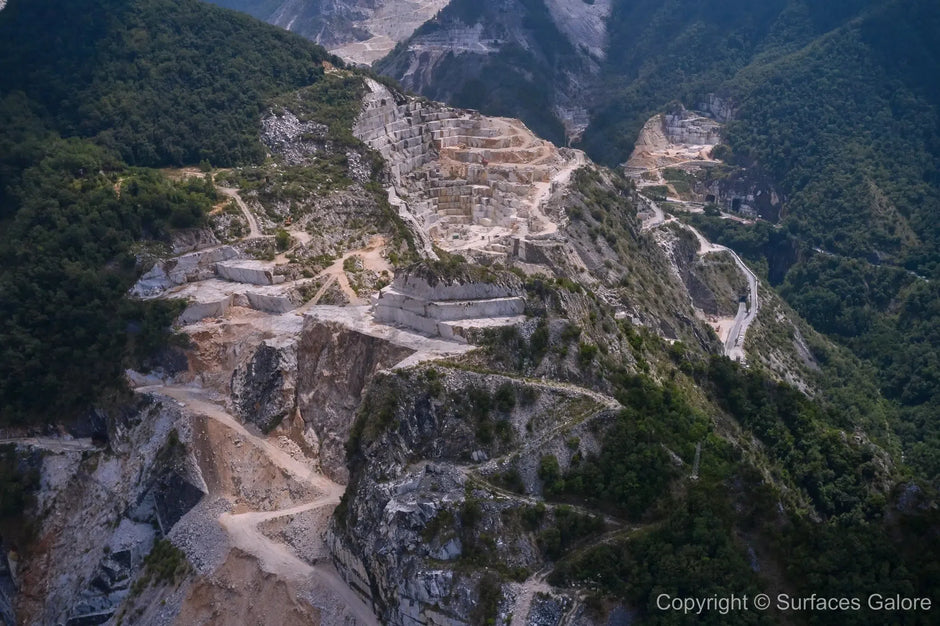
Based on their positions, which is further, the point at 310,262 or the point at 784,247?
the point at 784,247

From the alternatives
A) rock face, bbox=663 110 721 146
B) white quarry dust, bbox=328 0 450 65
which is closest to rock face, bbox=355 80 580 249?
rock face, bbox=663 110 721 146

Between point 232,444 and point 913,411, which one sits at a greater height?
point 232,444

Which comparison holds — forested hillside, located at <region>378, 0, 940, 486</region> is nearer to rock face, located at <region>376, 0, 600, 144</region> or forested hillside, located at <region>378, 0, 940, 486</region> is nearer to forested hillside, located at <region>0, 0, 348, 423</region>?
rock face, located at <region>376, 0, 600, 144</region>

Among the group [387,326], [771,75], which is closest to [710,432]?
[387,326]

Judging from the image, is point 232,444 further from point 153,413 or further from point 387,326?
point 387,326

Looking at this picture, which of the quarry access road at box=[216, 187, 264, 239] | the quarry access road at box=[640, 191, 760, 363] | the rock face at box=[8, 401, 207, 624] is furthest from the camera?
the quarry access road at box=[640, 191, 760, 363]

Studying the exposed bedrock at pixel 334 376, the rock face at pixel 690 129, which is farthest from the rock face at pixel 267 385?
the rock face at pixel 690 129

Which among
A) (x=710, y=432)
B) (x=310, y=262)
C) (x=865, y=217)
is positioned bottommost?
(x=865, y=217)
